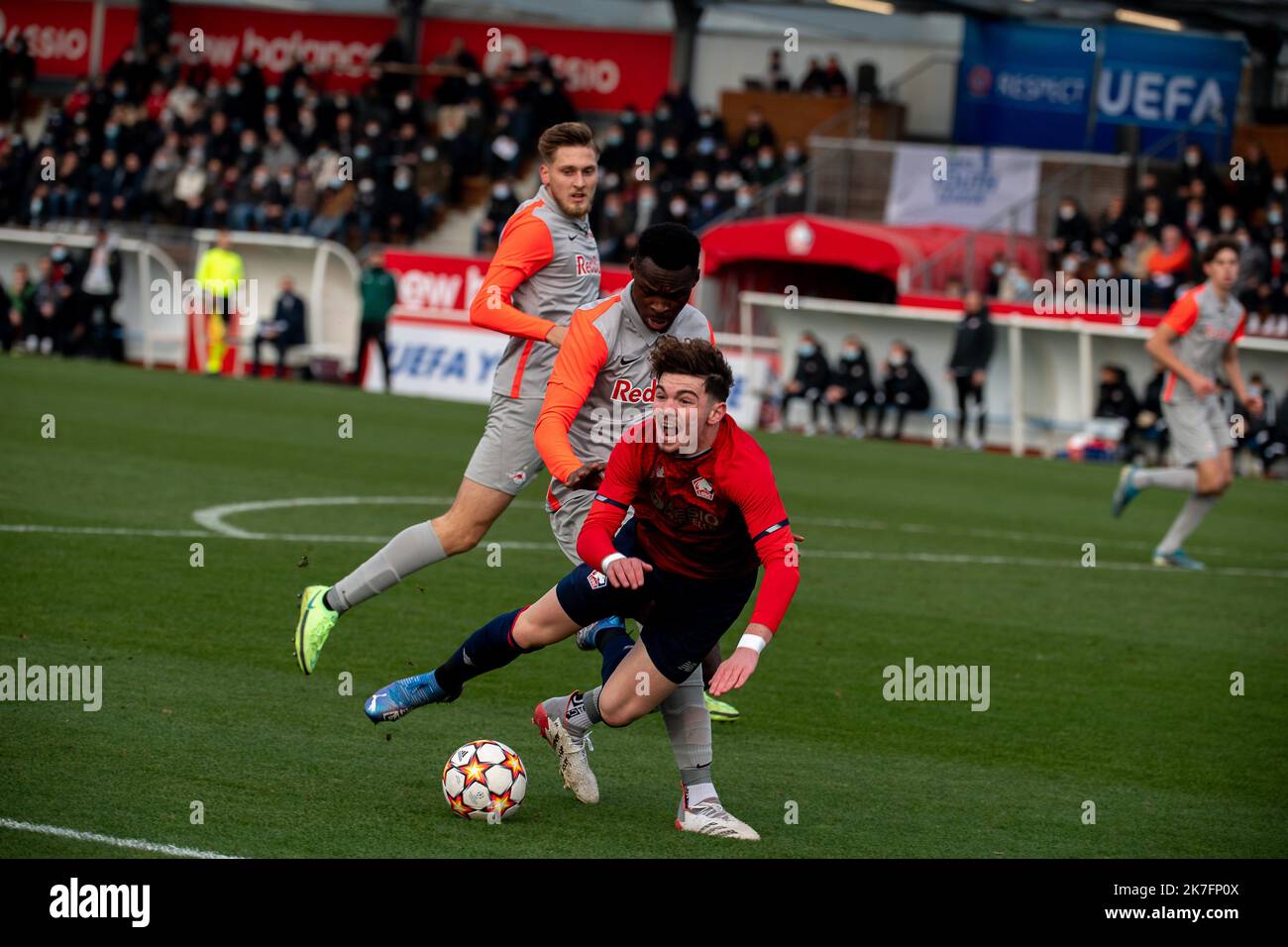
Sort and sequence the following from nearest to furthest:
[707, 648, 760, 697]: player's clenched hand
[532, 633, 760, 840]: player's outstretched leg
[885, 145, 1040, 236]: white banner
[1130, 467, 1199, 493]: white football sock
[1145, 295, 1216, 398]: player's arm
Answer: [707, 648, 760, 697]: player's clenched hand < [532, 633, 760, 840]: player's outstretched leg < [1145, 295, 1216, 398]: player's arm < [1130, 467, 1199, 493]: white football sock < [885, 145, 1040, 236]: white banner

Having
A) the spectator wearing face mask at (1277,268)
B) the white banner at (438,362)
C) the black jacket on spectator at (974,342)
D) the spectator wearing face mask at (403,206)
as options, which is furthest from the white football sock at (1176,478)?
the spectator wearing face mask at (403,206)

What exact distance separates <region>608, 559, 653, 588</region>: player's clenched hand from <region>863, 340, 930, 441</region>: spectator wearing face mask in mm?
20768

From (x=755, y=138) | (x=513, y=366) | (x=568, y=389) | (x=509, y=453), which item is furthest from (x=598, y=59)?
(x=568, y=389)

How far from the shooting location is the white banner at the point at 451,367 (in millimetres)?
26422

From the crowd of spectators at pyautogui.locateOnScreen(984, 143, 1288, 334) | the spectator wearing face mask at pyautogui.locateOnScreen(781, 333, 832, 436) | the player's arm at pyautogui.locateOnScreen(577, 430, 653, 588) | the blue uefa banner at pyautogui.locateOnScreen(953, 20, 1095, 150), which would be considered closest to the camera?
the player's arm at pyautogui.locateOnScreen(577, 430, 653, 588)

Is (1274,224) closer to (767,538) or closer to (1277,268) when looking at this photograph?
(1277,268)

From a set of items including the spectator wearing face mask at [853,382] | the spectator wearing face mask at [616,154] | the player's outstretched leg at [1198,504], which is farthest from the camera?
the spectator wearing face mask at [616,154]

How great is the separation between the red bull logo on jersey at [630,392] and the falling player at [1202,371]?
6.80m

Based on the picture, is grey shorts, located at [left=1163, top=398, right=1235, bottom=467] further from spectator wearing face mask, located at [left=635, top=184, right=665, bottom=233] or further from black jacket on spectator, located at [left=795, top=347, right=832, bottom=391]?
spectator wearing face mask, located at [left=635, top=184, right=665, bottom=233]

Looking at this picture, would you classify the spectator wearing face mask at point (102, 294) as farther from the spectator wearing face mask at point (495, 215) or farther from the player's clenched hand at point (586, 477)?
the player's clenched hand at point (586, 477)

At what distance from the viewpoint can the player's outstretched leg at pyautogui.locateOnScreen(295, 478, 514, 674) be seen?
774 centimetres

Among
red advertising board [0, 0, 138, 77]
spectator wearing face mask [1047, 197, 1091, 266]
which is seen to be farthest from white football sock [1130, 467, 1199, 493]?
red advertising board [0, 0, 138, 77]

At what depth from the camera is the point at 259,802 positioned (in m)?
5.93
